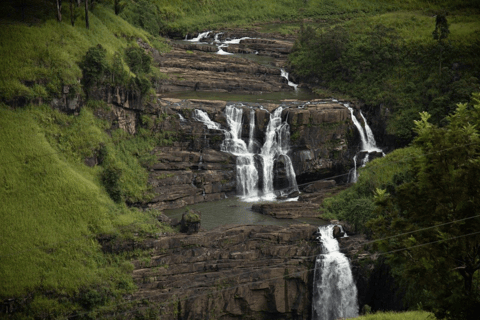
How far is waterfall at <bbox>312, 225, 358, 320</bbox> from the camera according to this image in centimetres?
3241

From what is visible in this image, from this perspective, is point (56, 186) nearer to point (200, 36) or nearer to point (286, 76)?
point (286, 76)

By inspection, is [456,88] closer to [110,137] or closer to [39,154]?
[110,137]

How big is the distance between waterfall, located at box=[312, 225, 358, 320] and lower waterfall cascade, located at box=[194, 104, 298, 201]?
1063cm

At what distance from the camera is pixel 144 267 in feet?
105

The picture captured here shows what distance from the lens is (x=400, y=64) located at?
181 ft

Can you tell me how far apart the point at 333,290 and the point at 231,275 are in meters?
6.68

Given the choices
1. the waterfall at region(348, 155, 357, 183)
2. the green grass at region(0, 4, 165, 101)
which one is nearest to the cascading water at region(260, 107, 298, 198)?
the waterfall at region(348, 155, 357, 183)

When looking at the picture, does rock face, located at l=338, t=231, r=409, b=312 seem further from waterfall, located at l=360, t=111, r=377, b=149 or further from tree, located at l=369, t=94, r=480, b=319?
waterfall, located at l=360, t=111, r=377, b=149

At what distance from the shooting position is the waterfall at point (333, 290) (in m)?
32.4

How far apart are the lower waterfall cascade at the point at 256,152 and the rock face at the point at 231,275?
9160 mm

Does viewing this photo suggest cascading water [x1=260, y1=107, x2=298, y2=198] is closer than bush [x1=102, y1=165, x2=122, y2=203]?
No

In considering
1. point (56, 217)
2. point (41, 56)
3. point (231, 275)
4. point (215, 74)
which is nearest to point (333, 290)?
point (231, 275)

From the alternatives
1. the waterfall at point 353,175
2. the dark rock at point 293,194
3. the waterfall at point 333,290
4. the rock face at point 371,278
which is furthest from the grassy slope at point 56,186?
the waterfall at point 353,175

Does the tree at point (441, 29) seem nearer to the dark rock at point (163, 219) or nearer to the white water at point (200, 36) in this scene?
the dark rock at point (163, 219)
